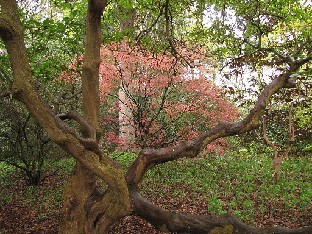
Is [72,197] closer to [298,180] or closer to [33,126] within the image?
[33,126]

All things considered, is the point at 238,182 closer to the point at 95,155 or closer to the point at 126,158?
the point at 126,158

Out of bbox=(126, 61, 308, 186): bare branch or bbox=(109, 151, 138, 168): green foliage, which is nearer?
bbox=(126, 61, 308, 186): bare branch

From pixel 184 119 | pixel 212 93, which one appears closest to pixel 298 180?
pixel 212 93

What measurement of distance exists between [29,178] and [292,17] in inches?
307

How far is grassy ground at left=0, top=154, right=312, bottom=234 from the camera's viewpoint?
7.01 m

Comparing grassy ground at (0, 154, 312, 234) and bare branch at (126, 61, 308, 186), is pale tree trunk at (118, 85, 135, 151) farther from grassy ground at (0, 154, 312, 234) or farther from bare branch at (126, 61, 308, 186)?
bare branch at (126, 61, 308, 186)

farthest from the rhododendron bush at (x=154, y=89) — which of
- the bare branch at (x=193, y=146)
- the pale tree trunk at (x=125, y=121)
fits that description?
the bare branch at (x=193, y=146)

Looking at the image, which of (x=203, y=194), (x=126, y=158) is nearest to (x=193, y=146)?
(x=203, y=194)

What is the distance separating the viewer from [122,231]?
257 inches

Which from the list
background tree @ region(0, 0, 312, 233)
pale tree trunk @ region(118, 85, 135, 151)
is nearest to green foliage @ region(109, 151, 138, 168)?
pale tree trunk @ region(118, 85, 135, 151)

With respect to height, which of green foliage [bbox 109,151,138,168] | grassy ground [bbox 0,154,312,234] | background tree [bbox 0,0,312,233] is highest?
background tree [bbox 0,0,312,233]

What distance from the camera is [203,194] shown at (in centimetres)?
846

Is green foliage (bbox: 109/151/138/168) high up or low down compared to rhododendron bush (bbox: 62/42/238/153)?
down

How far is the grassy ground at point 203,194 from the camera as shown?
701 centimetres
